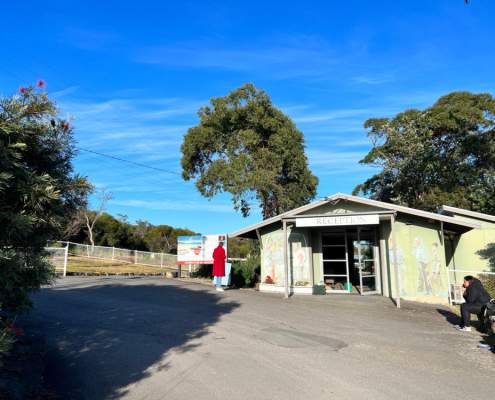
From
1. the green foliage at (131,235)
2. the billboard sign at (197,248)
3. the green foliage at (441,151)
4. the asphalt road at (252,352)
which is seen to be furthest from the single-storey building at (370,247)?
the green foliage at (131,235)

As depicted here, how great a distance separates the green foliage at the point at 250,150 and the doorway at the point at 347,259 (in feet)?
24.9

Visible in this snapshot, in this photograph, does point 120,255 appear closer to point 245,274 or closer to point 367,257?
point 245,274

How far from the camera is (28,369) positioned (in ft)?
18.4

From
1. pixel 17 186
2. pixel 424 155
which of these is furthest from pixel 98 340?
pixel 424 155

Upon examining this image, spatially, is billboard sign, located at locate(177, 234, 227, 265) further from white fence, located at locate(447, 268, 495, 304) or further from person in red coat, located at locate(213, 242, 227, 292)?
white fence, located at locate(447, 268, 495, 304)

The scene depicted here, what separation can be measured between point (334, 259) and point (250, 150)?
10464 millimetres

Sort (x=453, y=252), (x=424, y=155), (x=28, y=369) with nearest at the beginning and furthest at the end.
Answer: (x=28, y=369) → (x=453, y=252) → (x=424, y=155)

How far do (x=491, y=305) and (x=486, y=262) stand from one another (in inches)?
303

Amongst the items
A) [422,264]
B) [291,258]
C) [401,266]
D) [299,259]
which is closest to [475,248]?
[422,264]

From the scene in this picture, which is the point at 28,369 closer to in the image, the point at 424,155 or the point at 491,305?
the point at 491,305

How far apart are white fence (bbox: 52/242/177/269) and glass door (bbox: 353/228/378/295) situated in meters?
21.3

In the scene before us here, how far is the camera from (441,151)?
1091 inches

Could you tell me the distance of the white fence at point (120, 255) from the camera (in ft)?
110

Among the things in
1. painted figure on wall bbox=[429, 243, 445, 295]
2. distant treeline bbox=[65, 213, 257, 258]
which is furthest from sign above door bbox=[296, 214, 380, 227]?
distant treeline bbox=[65, 213, 257, 258]
